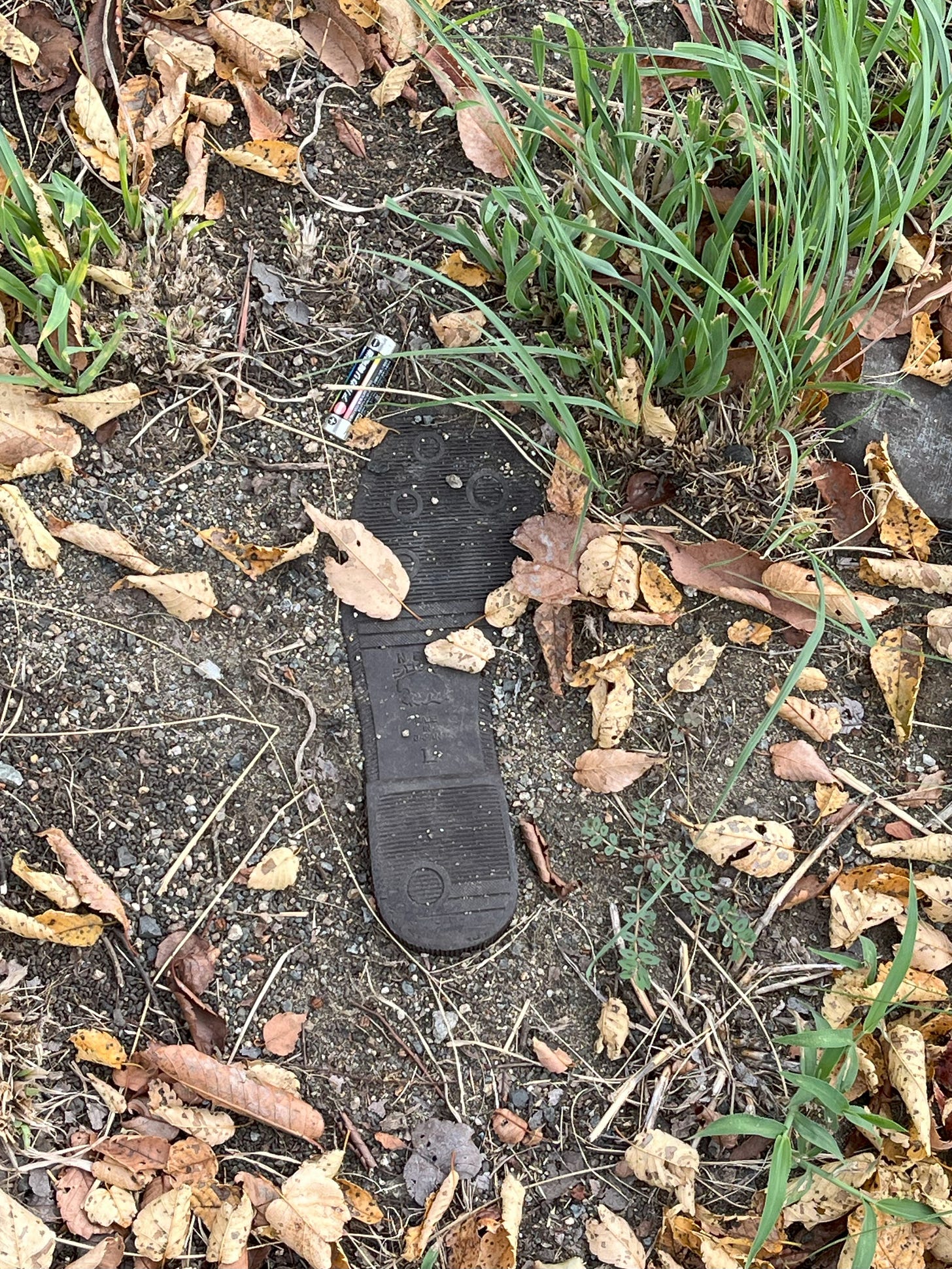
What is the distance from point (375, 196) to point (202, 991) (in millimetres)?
1383

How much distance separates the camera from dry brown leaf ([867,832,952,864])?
5.48 ft

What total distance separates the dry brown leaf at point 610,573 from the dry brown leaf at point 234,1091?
89cm

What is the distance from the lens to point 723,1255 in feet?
4.73

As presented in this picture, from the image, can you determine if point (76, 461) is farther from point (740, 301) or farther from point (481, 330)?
point (740, 301)

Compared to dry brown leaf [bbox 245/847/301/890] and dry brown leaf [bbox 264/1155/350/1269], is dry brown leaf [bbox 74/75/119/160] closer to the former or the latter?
dry brown leaf [bbox 245/847/301/890]

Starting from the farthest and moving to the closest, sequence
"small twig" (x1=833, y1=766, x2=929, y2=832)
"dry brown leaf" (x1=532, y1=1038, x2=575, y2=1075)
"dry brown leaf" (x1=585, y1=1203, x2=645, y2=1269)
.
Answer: "small twig" (x1=833, y1=766, x2=929, y2=832), "dry brown leaf" (x1=532, y1=1038, x2=575, y2=1075), "dry brown leaf" (x1=585, y1=1203, x2=645, y2=1269)

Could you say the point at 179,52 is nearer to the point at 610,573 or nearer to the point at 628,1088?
the point at 610,573

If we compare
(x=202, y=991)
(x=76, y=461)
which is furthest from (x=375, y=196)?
(x=202, y=991)

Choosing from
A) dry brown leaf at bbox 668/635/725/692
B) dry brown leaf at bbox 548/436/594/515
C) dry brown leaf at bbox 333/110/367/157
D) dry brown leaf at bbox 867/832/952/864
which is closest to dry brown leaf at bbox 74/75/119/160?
dry brown leaf at bbox 333/110/367/157

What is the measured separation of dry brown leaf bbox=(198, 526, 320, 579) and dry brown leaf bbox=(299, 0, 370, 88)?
881 millimetres

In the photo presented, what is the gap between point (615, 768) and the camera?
66.9 inches

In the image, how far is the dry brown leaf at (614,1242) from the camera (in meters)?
1.48

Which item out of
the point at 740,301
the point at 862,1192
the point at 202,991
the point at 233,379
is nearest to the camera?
the point at 862,1192

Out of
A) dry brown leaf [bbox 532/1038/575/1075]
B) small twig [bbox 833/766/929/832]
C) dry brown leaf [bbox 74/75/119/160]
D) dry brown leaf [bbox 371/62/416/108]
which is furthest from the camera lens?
dry brown leaf [bbox 371/62/416/108]
